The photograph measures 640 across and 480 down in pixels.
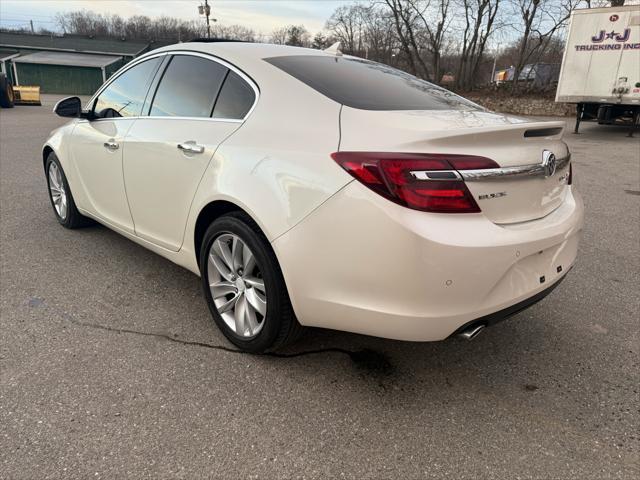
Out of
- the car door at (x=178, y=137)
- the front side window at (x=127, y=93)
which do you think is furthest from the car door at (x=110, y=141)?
the car door at (x=178, y=137)

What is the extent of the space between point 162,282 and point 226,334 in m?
1.06

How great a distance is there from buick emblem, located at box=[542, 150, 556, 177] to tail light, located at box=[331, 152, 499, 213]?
19.9 inches

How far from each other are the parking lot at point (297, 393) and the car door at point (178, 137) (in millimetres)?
597

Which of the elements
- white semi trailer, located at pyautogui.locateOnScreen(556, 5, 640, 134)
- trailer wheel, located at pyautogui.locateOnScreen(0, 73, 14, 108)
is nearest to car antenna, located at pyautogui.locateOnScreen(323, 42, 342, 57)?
white semi trailer, located at pyautogui.locateOnScreen(556, 5, 640, 134)

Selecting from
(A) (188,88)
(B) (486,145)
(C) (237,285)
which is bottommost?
(C) (237,285)

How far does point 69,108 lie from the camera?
13.5 feet

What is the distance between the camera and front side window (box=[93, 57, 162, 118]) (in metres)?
3.46

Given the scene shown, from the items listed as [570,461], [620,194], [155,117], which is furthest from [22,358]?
[620,194]

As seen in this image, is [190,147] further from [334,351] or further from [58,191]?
[58,191]

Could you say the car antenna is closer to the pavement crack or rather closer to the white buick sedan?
the white buick sedan

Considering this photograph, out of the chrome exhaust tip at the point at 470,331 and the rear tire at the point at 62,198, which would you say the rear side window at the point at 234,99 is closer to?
the chrome exhaust tip at the point at 470,331

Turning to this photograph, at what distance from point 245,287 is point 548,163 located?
1.64 meters

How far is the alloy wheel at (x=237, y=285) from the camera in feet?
8.39

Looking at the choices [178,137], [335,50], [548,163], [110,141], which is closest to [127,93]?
[110,141]
